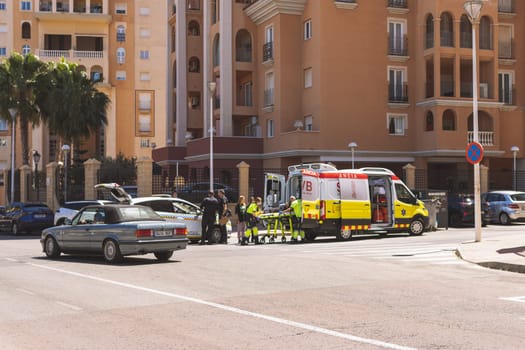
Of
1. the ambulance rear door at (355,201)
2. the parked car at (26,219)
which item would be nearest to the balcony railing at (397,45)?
the ambulance rear door at (355,201)

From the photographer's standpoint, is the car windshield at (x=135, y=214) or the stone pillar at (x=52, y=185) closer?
the car windshield at (x=135, y=214)

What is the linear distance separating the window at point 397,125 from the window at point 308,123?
512 centimetres

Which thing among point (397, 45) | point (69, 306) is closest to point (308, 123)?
point (397, 45)

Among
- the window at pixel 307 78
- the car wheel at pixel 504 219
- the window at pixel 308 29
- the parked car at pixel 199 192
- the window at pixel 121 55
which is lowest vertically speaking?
the car wheel at pixel 504 219

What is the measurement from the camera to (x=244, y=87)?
168 feet

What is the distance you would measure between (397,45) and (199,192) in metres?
16.9

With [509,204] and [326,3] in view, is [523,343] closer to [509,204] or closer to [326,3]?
[509,204]

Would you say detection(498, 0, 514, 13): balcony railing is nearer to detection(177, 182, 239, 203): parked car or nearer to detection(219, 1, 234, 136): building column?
detection(219, 1, 234, 136): building column

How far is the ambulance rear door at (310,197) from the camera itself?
25.2 metres

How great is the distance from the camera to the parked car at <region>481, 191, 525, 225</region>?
34.7 m

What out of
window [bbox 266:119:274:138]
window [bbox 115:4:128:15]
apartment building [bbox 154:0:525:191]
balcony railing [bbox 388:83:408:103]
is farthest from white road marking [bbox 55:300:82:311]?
window [bbox 115:4:128:15]

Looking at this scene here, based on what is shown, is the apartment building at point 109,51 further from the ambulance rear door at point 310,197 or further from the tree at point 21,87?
the ambulance rear door at point 310,197

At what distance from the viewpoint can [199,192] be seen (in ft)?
123

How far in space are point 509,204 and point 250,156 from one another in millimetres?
17928
